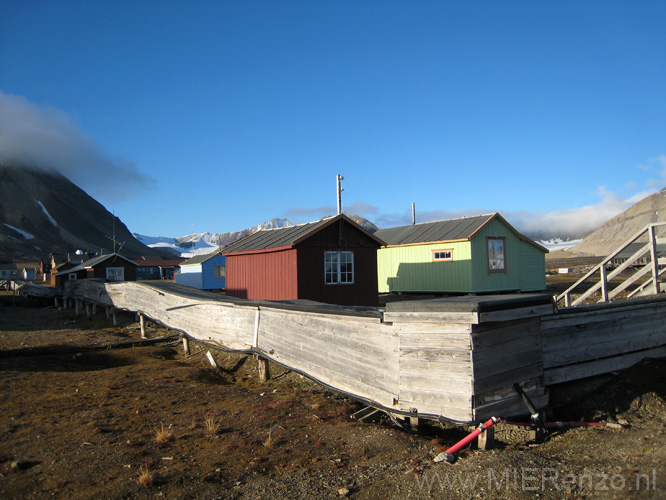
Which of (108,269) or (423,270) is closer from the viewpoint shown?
(423,270)

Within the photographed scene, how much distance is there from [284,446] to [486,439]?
236cm

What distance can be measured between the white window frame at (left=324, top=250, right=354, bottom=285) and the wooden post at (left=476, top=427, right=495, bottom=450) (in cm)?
1233

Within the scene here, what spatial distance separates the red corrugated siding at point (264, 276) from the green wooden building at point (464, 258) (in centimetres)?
825

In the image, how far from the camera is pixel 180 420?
6484 millimetres

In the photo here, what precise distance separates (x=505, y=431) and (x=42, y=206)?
7006 inches

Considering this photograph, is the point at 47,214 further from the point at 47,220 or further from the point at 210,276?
the point at 210,276

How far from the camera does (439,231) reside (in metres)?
26.1

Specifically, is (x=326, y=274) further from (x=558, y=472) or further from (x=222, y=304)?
(x=558, y=472)

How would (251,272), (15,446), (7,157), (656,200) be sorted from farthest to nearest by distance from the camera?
(656,200) → (7,157) → (251,272) → (15,446)

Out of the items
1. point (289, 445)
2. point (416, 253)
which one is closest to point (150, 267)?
point (416, 253)

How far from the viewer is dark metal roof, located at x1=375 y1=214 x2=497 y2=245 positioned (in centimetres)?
2405

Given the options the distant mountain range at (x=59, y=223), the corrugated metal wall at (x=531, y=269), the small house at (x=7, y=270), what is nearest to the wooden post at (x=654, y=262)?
the corrugated metal wall at (x=531, y=269)

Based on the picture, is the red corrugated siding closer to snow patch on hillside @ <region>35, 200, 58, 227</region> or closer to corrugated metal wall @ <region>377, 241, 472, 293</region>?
corrugated metal wall @ <region>377, 241, 472, 293</region>

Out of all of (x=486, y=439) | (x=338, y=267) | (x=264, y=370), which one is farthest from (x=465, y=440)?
(x=338, y=267)
